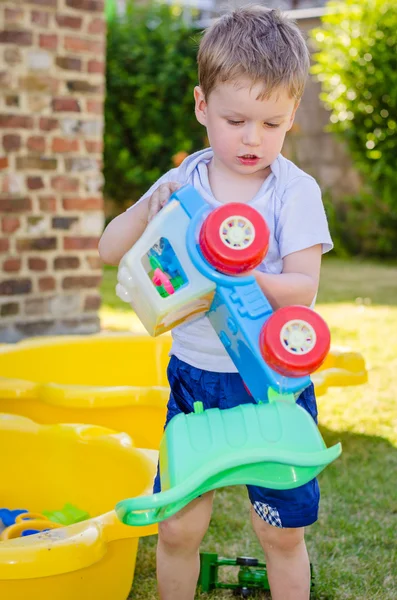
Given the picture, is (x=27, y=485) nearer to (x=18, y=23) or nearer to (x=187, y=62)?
(x=18, y=23)

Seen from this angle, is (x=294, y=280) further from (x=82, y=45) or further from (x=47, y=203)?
(x=82, y=45)

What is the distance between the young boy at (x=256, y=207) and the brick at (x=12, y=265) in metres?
2.33

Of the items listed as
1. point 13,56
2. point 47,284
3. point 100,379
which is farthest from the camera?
point 47,284

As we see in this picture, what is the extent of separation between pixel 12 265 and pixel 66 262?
27 cm

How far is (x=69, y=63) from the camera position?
405 centimetres

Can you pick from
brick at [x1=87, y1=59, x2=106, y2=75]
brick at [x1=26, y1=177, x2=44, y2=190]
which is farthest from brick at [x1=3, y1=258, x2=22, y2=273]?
brick at [x1=87, y1=59, x2=106, y2=75]

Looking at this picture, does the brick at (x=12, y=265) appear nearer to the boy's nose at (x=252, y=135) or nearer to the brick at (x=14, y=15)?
the brick at (x=14, y=15)

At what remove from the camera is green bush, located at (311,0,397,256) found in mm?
7598

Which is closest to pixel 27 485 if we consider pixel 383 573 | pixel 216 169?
pixel 383 573

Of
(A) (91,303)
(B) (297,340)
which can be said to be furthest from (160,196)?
(A) (91,303)

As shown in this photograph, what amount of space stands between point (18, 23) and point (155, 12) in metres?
5.56

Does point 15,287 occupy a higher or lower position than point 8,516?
higher

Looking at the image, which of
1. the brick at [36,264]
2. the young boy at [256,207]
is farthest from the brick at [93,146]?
the young boy at [256,207]

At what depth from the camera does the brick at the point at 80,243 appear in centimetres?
414
